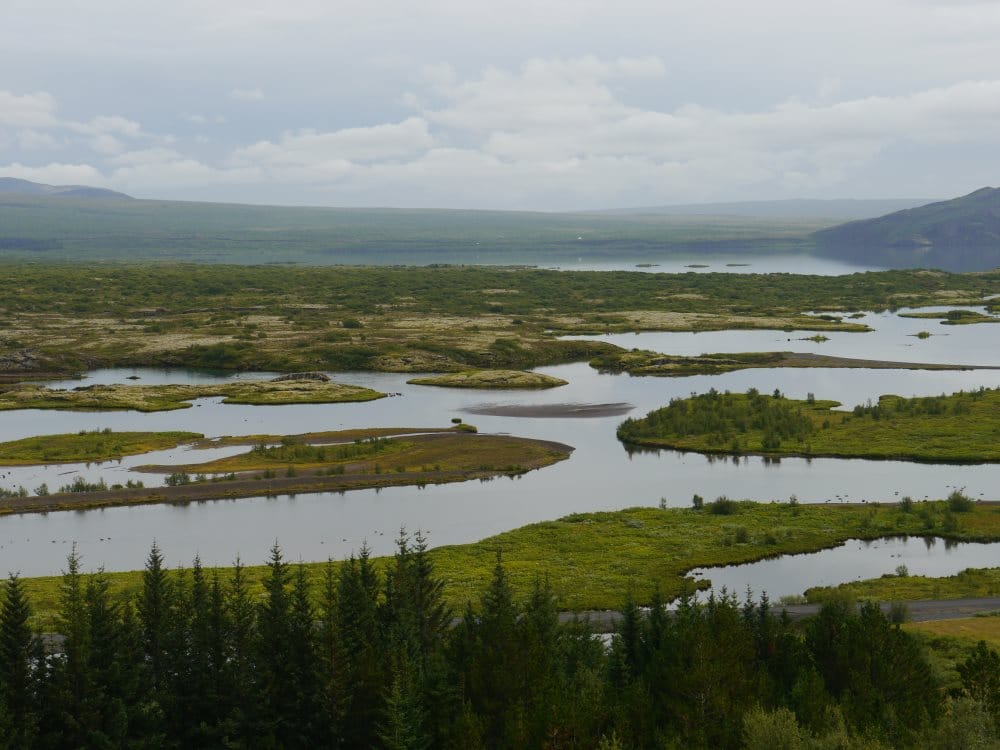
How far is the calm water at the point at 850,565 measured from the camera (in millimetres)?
62484

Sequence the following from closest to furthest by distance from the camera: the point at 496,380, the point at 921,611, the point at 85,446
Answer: the point at 921,611 → the point at 85,446 → the point at 496,380

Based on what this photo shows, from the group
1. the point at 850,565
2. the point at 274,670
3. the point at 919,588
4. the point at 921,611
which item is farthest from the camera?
the point at 850,565

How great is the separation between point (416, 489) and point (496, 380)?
5455 centimetres

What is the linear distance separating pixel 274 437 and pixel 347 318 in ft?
310

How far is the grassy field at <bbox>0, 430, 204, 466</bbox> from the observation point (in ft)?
316

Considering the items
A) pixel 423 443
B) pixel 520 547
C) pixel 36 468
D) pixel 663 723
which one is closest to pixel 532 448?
pixel 423 443

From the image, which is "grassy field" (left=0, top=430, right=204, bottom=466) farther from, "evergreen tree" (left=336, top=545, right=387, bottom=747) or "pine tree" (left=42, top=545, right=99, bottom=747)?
"pine tree" (left=42, top=545, right=99, bottom=747)

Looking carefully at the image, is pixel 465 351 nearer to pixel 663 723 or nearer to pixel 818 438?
pixel 818 438

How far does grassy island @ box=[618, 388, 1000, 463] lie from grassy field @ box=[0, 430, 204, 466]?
→ 43.8 m

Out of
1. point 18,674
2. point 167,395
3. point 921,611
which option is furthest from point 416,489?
point 167,395

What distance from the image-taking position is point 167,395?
130250 mm

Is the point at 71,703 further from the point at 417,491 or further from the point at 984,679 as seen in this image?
the point at 417,491

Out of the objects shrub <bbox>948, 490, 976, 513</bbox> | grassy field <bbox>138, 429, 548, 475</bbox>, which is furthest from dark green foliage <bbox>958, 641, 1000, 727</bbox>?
grassy field <bbox>138, 429, 548, 475</bbox>

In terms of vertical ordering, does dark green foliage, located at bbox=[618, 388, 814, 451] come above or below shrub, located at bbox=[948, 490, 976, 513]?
above
